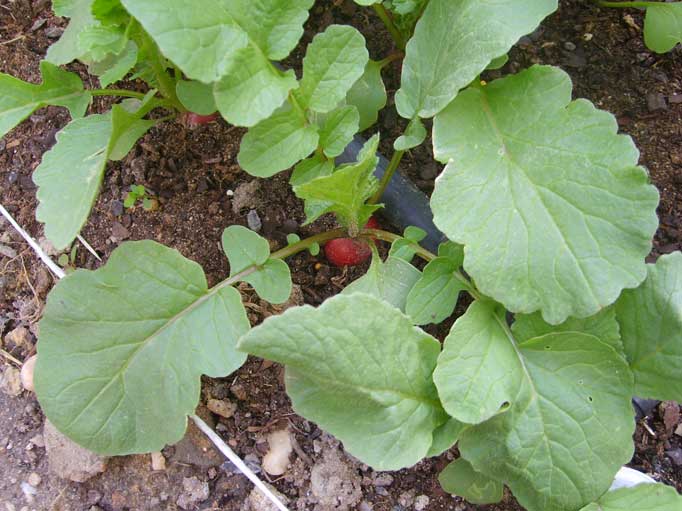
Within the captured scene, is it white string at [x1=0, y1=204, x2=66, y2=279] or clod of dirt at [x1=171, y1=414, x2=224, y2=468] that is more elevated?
white string at [x1=0, y1=204, x2=66, y2=279]

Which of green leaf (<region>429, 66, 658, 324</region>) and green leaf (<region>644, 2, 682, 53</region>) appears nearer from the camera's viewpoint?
green leaf (<region>429, 66, 658, 324</region>)

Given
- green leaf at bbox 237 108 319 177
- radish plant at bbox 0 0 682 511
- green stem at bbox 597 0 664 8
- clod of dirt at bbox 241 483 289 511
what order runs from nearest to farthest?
radish plant at bbox 0 0 682 511 → green leaf at bbox 237 108 319 177 → clod of dirt at bbox 241 483 289 511 → green stem at bbox 597 0 664 8

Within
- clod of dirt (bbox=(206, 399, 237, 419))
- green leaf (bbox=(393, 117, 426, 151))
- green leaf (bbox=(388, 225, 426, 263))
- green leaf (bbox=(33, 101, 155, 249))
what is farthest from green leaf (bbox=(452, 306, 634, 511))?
green leaf (bbox=(33, 101, 155, 249))

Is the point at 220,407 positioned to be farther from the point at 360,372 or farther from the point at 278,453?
the point at 360,372

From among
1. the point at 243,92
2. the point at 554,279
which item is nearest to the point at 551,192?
the point at 554,279

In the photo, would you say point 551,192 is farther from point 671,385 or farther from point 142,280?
point 142,280

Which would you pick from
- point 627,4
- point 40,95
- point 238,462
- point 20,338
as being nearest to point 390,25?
point 627,4

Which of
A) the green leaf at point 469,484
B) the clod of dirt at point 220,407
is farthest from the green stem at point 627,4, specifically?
the clod of dirt at point 220,407

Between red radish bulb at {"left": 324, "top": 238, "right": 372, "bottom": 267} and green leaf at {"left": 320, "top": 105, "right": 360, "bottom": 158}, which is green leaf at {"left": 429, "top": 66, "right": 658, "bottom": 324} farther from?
red radish bulb at {"left": 324, "top": 238, "right": 372, "bottom": 267}
